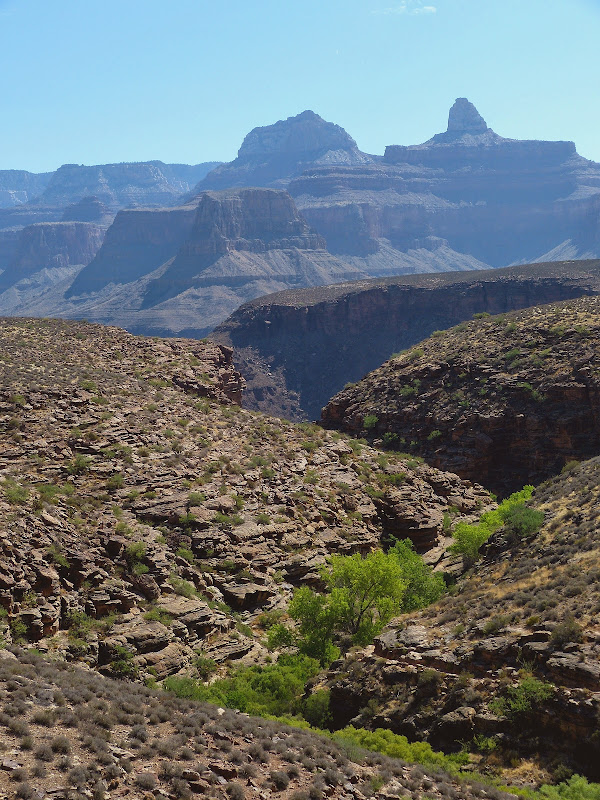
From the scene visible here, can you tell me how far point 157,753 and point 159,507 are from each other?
18.9 metres

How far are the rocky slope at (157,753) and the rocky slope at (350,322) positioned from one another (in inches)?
4541

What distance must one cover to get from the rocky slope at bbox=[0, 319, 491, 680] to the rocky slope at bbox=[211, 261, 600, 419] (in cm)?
8686

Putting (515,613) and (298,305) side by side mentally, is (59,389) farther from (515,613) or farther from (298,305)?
(298,305)

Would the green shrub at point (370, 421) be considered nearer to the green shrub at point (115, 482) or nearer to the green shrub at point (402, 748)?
the green shrub at point (115, 482)

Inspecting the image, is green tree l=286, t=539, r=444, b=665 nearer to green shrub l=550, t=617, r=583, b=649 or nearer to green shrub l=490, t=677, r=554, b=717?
green shrub l=490, t=677, r=554, b=717

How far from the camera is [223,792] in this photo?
18.1 meters

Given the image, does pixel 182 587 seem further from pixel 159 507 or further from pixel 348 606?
pixel 348 606

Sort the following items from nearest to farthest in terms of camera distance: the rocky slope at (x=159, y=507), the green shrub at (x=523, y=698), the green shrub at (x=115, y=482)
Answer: the green shrub at (x=523, y=698)
the rocky slope at (x=159, y=507)
the green shrub at (x=115, y=482)

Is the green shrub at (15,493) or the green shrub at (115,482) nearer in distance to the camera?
the green shrub at (15,493)

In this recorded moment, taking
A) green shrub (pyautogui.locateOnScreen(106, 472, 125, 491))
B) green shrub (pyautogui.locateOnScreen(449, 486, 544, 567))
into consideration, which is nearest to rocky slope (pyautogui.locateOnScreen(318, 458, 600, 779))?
green shrub (pyautogui.locateOnScreen(449, 486, 544, 567))

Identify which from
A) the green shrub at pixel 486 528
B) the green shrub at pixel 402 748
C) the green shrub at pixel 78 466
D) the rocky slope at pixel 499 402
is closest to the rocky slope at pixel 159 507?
the green shrub at pixel 78 466

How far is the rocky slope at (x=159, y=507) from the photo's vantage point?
96.9ft

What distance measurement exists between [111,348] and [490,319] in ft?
A: 115

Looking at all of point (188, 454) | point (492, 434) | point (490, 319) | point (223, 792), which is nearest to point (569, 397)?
point (492, 434)
